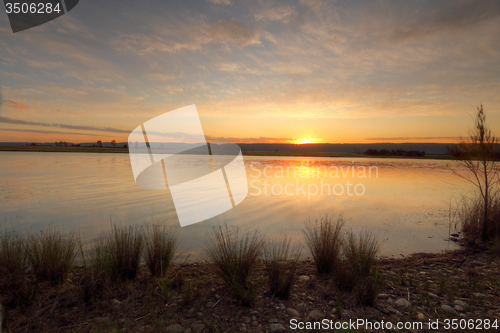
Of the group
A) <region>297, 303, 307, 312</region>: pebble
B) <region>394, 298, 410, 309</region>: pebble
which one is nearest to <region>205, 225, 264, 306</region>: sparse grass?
<region>297, 303, 307, 312</region>: pebble

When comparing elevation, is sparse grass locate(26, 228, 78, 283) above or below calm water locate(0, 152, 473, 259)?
above

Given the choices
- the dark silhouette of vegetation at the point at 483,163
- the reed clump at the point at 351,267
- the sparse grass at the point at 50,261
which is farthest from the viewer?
Result: the dark silhouette of vegetation at the point at 483,163

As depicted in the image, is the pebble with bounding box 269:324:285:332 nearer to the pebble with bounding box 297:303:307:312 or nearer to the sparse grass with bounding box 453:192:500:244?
the pebble with bounding box 297:303:307:312

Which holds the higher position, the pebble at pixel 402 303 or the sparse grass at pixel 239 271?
the sparse grass at pixel 239 271

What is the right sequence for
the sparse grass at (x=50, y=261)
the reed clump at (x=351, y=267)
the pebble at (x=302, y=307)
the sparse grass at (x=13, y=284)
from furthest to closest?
the sparse grass at (x=50, y=261), the reed clump at (x=351, y=267), the pebble at (x=302, y=307), the sparse grass at (x=13, y=284)

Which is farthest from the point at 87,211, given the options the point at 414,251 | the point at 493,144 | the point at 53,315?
the point at 493,144

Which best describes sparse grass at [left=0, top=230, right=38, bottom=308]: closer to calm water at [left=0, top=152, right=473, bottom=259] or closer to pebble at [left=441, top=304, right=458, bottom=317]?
calm water at [left=0, top=152, right=473, bottom=259]

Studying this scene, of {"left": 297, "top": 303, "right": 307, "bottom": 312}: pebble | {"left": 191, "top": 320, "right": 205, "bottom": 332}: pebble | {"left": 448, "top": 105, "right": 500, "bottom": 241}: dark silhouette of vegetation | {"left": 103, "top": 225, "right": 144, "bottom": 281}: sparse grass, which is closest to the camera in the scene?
{"left": 191, "top": 320, "right": 205, "bottom": 332}: pebble

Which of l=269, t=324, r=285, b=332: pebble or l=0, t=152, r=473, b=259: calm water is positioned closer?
l=269, t=324, r=285, b=332: pebble

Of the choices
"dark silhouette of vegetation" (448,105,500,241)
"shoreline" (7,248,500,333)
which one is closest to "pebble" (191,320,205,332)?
"shoreline" (7,248,500,333)

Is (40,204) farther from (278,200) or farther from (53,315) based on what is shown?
(278,200)

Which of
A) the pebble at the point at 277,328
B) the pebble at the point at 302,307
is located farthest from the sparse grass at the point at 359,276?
the pebble at the point at 277,328

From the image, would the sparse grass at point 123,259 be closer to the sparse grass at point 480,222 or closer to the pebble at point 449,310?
the pebble at point 449,310

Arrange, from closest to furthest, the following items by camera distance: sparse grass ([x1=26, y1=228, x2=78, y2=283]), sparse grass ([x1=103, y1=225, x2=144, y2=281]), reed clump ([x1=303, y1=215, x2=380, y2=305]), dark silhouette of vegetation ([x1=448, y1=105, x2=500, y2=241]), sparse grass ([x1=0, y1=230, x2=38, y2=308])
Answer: sparse grass ([x1=0, y1=230, x2=38, y2=308]), reed clump ([x1=303, y1=215, x2=380, y2=305]), sparse grass ([x1=26, y1=228, x2=78, y2=283]), sparse grass ([x1=103, y1=225, x2=144, y2=281]), dark silhouette of vegetation ([x1=448, y1=105, x2=500, y2=241])
